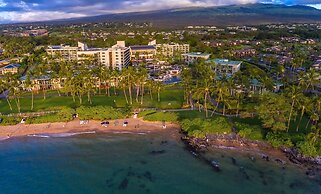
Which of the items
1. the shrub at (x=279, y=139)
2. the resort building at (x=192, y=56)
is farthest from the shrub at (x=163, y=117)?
the resort building at (x=192, y=56)

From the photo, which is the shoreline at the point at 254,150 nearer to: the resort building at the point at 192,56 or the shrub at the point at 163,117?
the shrub at the point at 163,117

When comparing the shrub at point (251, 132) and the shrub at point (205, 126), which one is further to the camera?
the shrub at point (205, 126)

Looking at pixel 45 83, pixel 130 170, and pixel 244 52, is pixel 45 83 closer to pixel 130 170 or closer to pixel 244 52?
pixel 130 170

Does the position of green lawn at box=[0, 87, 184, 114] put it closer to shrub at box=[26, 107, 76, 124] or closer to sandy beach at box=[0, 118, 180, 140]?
shrub at box=[26, 107, 76, 124]

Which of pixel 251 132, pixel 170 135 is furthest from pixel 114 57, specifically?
pixel 251 132

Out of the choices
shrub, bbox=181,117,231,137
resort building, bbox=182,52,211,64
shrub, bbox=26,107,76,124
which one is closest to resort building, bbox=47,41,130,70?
resort building, bbox=182,52,211,64
